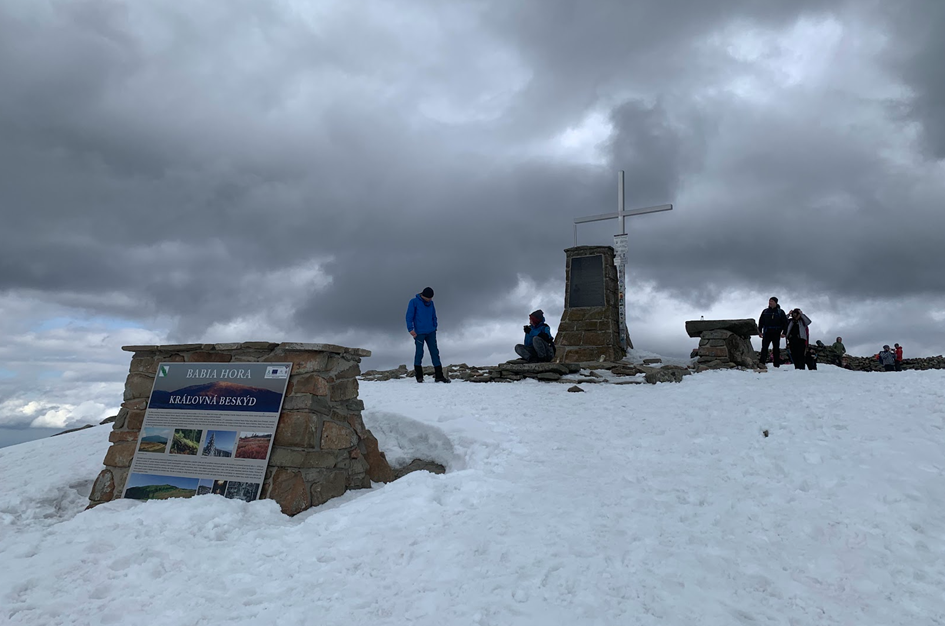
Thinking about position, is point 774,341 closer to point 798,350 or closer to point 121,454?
point 798,350

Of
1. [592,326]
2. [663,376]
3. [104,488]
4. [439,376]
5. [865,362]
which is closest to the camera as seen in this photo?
[104,488]

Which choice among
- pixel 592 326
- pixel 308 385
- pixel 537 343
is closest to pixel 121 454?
pixel 308 385

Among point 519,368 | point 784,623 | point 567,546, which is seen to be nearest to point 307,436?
point 567,546

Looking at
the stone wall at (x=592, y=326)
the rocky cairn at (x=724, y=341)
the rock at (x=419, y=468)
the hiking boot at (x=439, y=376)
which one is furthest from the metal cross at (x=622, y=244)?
the rock at (x=419, y=468)

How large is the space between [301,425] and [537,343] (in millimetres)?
9998

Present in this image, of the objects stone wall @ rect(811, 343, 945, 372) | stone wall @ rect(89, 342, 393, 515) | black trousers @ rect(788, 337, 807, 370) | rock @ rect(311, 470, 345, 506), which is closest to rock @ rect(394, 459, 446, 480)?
stone wall @ rect(89, 342, 393, 515)

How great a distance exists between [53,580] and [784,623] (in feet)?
16.2

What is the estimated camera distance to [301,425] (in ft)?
18.1

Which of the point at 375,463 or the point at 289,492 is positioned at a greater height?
the point at 375,463

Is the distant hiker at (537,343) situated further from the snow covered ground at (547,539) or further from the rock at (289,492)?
the rock at (289,492)

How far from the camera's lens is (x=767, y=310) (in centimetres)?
1423

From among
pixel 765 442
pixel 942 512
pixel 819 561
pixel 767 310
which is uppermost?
pixel 767 310

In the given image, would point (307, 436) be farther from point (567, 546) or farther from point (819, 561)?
point (819, 561)

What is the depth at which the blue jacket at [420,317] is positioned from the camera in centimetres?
1245
